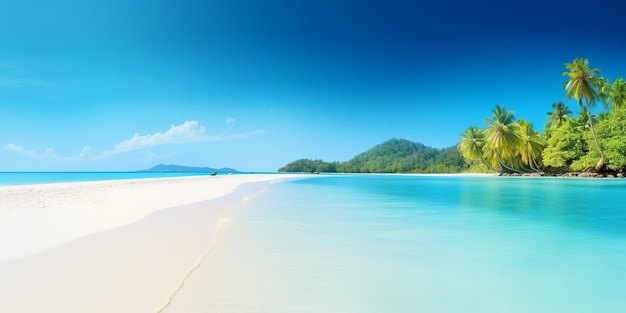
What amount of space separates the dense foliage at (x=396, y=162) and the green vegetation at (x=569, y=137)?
2286cm

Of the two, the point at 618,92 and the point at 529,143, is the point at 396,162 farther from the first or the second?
the point at 618,92

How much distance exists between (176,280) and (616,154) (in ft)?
133

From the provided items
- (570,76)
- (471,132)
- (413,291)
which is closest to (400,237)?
(413,291)

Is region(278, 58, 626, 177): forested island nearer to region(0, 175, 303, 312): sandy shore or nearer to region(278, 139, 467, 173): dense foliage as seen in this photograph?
region(278, 139, 467, 173): dense foliage

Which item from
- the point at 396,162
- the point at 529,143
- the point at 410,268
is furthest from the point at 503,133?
the point at 396,162

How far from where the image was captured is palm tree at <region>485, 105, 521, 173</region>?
139 ft

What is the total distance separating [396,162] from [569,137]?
66.0 meters

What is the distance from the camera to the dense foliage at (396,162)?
7919 cm

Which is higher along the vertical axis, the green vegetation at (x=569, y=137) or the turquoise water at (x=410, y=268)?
the green vegetation at (x=569, y=137)

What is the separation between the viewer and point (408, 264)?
4188mm

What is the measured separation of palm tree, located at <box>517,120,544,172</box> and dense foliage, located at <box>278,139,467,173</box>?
86.6 feet

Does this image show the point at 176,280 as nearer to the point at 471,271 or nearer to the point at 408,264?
the point at 408,264

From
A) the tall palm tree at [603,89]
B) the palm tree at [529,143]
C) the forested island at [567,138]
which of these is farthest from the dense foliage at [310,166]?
the tall palm tree at [603,89]

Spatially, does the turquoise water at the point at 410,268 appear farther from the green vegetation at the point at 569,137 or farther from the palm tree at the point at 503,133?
the palm tree at the point at 503,133
